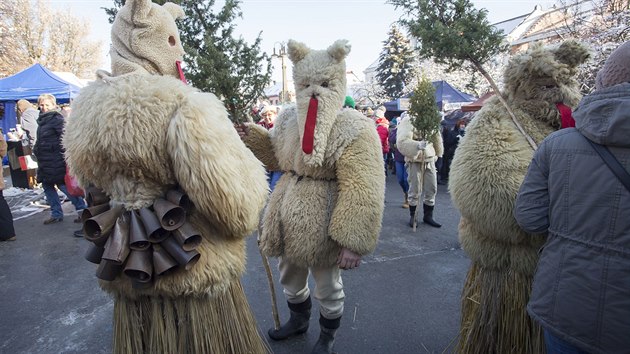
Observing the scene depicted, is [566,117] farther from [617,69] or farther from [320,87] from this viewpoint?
[320,87]

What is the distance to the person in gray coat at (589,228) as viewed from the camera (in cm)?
124

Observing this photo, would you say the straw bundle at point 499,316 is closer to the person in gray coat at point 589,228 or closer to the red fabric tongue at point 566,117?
the person in gray coat at point 589,228

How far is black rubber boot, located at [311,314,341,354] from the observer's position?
2432 millimetres

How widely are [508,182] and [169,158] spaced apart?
5.45 feet

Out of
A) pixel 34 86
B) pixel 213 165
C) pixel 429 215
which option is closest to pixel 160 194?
pixel 213 165

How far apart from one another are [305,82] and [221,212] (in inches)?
42.9

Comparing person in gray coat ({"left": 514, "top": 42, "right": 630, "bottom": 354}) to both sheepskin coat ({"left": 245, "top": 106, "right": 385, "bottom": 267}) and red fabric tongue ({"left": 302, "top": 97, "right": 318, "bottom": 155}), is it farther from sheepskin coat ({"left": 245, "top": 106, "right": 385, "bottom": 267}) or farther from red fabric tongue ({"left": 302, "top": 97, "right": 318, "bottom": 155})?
red fabric tongue ({"left": 302, "top": 97, "right": 318, "bottom": 155})

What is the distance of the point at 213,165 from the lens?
141 centimetres

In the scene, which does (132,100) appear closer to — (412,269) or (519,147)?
(519,147)

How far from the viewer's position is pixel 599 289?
4.21ft

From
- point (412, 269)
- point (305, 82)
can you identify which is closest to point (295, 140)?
point (305, 82)

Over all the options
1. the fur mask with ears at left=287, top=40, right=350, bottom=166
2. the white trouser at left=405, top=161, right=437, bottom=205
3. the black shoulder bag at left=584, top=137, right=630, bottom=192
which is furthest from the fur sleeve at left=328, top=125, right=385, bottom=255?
the white trouser at left=405, top=161, right=437, bottom=205

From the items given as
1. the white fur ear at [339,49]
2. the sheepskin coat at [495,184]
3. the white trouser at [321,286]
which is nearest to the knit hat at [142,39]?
the white fur ear at [339,49]

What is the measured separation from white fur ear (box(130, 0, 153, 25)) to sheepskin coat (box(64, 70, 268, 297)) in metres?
0.22
